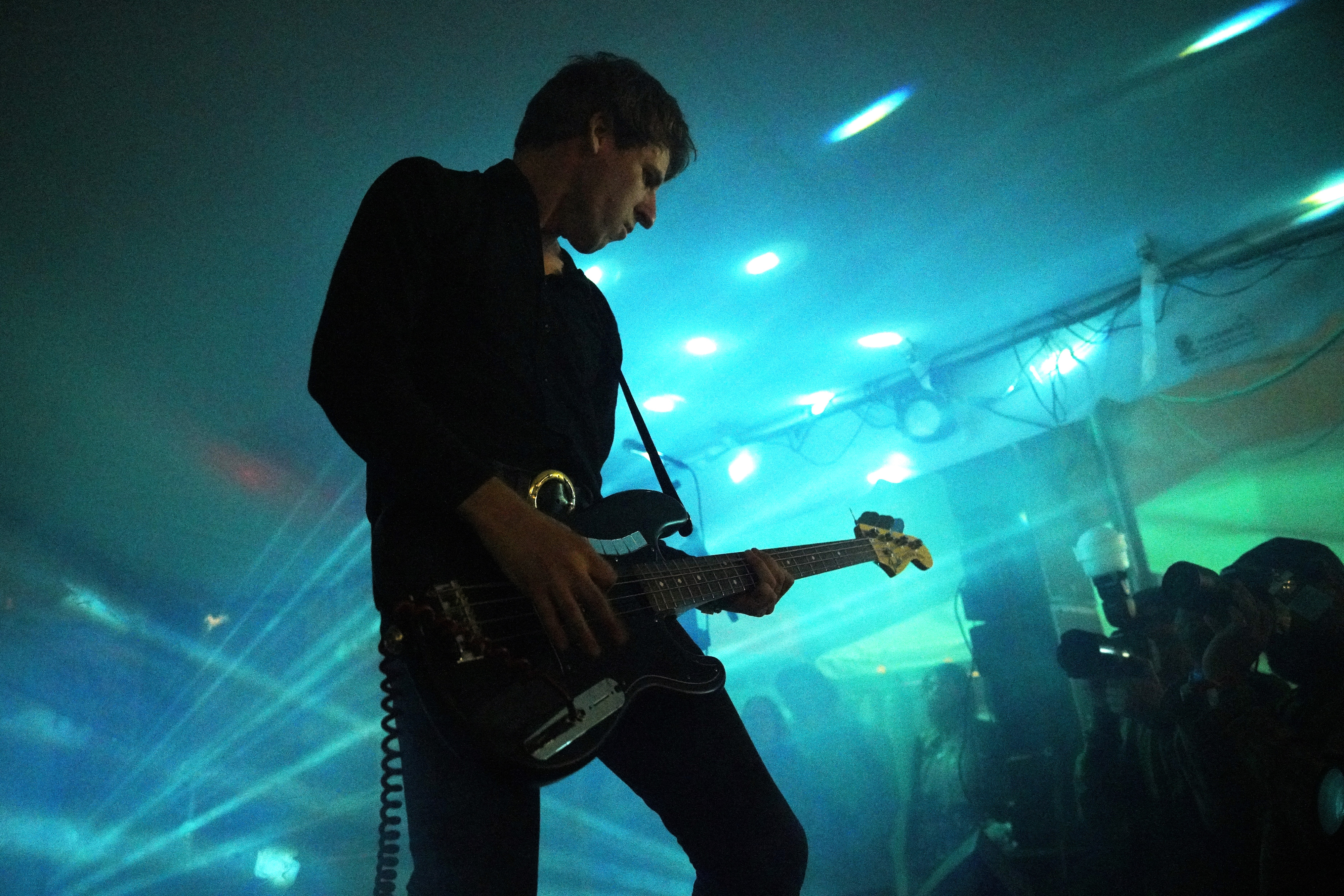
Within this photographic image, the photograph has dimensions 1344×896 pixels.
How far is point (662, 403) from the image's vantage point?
6.13m

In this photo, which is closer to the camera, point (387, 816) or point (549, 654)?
point (549, 654)

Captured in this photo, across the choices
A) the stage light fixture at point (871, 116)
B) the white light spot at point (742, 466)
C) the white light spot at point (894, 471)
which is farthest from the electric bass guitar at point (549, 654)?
the white light spot at point (742, 466)

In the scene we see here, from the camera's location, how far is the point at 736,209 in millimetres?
3852

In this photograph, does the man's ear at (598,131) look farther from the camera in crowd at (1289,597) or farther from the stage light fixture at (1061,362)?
the stage light fixture at (1061,362)

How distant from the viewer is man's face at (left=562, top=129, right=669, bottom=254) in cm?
168

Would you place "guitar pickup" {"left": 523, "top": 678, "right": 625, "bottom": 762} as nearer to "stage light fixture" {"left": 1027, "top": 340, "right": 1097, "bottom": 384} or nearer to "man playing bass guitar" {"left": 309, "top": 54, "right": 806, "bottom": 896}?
"man playing bass guitar" {"left": 309, "top": 54, "right": 806, "bottom": 896}

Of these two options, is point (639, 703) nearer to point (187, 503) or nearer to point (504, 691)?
point (504, 691)

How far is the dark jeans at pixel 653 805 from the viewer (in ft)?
3.22

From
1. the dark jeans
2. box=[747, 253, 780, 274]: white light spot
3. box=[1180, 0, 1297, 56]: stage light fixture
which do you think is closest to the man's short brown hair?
the dark jeans

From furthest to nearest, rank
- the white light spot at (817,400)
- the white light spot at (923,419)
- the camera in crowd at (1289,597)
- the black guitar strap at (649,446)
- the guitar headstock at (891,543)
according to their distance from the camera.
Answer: the white light spot at (817,400) < the white light spot at (923,419) < the camera in crowd at (1289,597) < the guitar headstock at (891,543) < the black guitar strap at (649,446)

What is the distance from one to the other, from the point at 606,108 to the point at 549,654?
4.45 feet

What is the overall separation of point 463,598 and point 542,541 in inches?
5.2

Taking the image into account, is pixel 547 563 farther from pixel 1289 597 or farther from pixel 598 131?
pixel 1289 597

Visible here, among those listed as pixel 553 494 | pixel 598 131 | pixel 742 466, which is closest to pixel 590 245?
pixel 598 131
